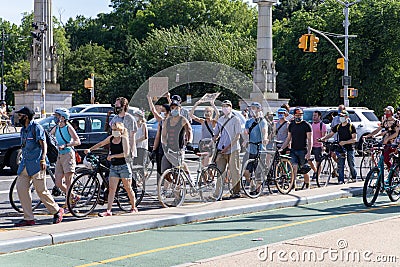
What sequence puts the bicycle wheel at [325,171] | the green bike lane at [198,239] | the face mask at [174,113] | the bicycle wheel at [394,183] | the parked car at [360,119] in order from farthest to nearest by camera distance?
the parked car at [360,119]
the bicycle wheel at [325,171]
the bicycle wheel at [394,183]
the face mask at [174,113]
the green bike lane at [198,239]

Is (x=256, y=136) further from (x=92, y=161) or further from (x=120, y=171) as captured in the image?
(x=92, y=161)

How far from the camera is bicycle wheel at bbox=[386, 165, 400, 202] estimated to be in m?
13.5

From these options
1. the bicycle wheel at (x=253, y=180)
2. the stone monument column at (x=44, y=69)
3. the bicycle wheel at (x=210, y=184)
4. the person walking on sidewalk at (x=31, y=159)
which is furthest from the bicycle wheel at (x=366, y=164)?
the stone monument column at (x=44, y=69)

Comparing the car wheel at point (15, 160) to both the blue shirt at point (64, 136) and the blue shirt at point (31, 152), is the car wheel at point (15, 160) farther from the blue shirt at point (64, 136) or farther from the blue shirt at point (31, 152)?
the blue shirt at point (31, 152)

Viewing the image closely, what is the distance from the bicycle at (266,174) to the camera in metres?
14.3

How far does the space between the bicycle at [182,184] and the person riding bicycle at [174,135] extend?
4cm

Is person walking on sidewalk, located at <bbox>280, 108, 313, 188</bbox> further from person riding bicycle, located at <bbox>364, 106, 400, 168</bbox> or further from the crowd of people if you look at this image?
person riding bicycle, located at <bbox>364, 106, 400, 168</bbox>

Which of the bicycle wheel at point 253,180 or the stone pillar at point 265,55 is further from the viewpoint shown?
the stone pillar at point 265,55

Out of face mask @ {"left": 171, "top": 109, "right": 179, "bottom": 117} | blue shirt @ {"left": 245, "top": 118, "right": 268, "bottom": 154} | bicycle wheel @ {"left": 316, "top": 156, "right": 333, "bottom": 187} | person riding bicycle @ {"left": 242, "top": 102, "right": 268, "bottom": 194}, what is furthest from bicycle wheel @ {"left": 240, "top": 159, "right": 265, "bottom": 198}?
bicycle wheel @ {"left": 316, "top": 156, "right": 333, "bottom": 187}

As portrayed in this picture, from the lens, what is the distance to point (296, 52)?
61344mm

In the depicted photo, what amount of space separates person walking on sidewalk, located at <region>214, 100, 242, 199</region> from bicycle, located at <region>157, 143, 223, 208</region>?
0.61 m

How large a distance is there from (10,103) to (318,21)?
50086mm

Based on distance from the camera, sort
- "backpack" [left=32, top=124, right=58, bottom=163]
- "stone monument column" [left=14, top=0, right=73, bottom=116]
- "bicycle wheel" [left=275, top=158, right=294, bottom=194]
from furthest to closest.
Result: "stone monument column" [left=14, top=0, right=73, bottom=116] → "bicycle wheel" [left=275, top=158, right=294, bottom=194] → "backpack" [left=32, top=124, right=58, bottom=163]

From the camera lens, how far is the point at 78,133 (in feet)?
65.2
